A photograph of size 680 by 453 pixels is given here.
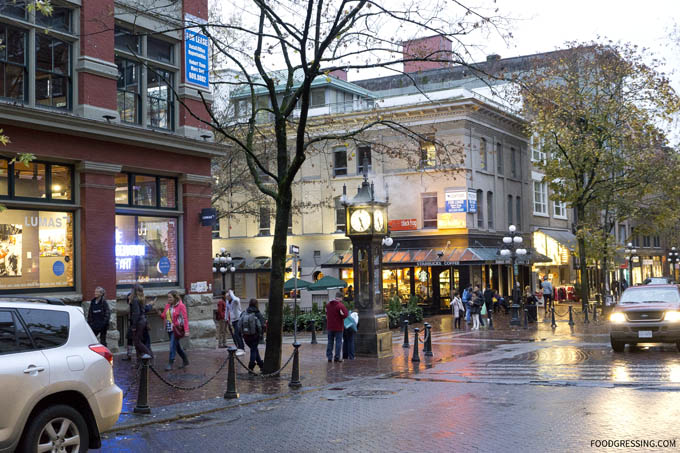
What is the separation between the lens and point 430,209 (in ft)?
144

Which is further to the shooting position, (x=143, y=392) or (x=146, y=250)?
(x=146, y=250)

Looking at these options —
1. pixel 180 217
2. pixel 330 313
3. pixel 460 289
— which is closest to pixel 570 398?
pixel 330 313

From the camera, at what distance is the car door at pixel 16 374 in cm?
694

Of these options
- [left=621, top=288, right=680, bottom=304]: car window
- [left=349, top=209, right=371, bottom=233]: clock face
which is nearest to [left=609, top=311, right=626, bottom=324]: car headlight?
[left=621, top=288, right=680, bottom=304]: car window

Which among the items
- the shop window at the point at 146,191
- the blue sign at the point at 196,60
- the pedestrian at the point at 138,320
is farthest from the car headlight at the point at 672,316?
the blue sign at the point at 196,60

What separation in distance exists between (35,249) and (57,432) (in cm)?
1118

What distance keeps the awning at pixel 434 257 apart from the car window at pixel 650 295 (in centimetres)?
2051

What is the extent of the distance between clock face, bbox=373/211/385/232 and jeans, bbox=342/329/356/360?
302 cm

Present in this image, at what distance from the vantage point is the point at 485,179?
149 feet

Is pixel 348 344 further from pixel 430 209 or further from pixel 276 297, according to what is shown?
pixel 430 209

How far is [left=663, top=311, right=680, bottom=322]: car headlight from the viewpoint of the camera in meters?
18.6

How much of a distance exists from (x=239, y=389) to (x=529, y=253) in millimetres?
34410

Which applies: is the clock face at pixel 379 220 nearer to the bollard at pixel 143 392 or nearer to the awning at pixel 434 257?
the bollard at pixel 143 392

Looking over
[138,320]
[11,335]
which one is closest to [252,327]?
[138,320]
